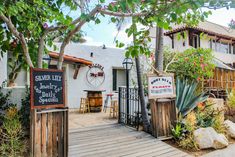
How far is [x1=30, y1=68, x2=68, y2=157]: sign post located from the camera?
4.03 metres

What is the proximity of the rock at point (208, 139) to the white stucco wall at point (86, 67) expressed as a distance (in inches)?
263

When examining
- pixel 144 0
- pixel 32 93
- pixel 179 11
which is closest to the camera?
pixel 179 11

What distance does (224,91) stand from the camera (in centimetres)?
1043

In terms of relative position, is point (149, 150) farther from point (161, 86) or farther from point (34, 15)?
point (34, 15)

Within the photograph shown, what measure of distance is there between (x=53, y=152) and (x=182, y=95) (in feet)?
13.6

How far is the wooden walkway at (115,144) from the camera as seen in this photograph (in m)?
4.91

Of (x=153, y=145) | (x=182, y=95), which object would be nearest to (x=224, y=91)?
(x=182, y=95)

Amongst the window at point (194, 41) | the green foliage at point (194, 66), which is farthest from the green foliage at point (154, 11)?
the window at point (194, 41)

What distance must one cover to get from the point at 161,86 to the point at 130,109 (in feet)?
5.09

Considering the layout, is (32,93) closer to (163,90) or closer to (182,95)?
(163,90)

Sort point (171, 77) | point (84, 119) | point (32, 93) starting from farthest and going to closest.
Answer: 1. point (84, 119)
2. point (171, 77)
3. point (32, 93)

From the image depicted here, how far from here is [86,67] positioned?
11.3 m

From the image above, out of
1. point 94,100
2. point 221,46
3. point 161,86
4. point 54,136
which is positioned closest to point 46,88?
point 54,136

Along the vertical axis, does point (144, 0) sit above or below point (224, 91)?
above
